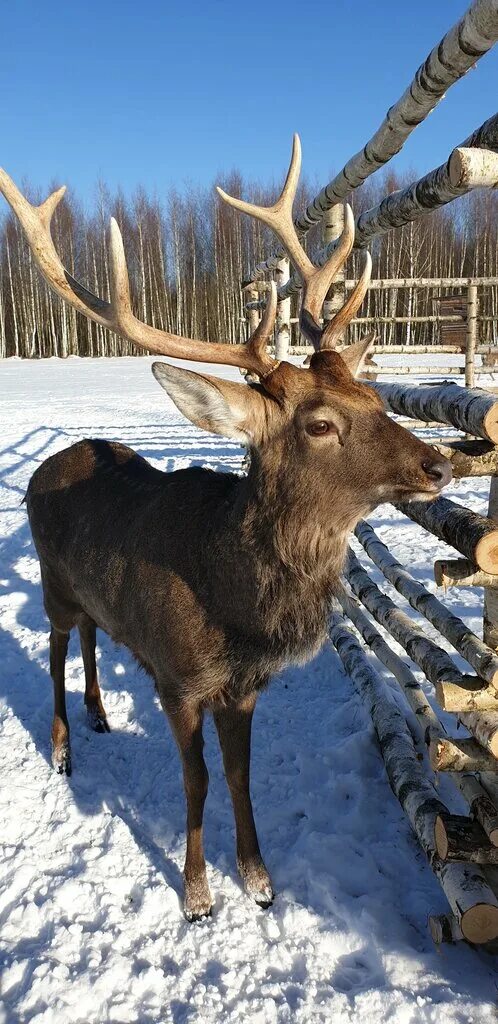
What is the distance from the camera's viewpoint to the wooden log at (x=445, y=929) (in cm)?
232

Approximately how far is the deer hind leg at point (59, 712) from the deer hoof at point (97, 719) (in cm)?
18

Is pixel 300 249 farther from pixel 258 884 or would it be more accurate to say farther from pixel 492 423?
pixel 258 884

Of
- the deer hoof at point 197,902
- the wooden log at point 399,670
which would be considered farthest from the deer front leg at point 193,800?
the wooden log at point 399,670

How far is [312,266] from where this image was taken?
3342 mm

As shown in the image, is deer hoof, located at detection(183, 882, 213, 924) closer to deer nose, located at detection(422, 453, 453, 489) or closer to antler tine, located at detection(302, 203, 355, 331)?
deer nose, located at detection(422, 453, 453, 489)

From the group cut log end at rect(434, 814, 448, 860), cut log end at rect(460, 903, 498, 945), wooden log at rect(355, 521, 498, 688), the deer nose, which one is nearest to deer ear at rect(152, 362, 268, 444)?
the deer nose

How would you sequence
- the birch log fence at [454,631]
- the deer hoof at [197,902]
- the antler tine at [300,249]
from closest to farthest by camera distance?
the birch log fence at [454,631]
the deer hoof at [197,902]
the antler tine at [300,249]

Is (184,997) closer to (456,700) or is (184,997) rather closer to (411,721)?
(456,700)

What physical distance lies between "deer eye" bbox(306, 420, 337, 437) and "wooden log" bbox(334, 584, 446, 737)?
2.03 feet

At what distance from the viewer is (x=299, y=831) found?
3.12 m

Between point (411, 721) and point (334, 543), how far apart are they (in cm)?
170

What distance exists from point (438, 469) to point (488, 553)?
0.35 meters

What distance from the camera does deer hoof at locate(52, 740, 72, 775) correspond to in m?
3.62

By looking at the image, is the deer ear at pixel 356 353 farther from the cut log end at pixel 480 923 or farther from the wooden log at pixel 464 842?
the cut log end at pixel 480 923
